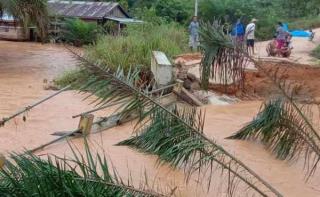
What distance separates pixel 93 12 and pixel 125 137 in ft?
92.0

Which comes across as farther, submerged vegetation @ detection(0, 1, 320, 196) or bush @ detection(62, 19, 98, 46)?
bush @ detection(62, 19, 98, 46)

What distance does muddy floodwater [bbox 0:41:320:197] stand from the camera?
8.38 m

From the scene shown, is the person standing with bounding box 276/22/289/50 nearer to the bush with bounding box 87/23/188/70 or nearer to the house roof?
the bush with bounding box 87/23/188/70

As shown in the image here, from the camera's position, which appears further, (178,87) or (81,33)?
(81,33)

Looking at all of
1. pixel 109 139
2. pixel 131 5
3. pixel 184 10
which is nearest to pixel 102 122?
pixel 109 139

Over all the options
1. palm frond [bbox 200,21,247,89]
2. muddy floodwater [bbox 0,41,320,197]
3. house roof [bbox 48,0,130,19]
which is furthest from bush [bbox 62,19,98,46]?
palm frond [bbox 200,21,247,89]

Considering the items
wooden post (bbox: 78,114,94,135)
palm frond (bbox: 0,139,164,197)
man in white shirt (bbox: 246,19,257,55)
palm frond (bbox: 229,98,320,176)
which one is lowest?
wooden post (bbox: 78,114,94,135)

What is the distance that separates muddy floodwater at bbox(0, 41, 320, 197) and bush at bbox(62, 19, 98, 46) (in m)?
14.2

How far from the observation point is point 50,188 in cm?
365

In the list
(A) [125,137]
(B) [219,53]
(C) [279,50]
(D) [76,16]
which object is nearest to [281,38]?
(C) [279,50]

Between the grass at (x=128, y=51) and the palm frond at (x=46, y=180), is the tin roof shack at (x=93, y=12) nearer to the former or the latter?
the grass at (x=128, y=51)

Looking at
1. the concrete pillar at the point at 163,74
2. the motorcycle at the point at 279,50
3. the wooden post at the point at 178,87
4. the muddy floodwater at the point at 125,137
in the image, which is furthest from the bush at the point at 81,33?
the concrete pillar at the point at 163,74

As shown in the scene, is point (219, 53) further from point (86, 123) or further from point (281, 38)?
point (281, 38)

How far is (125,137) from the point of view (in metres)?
11.2
